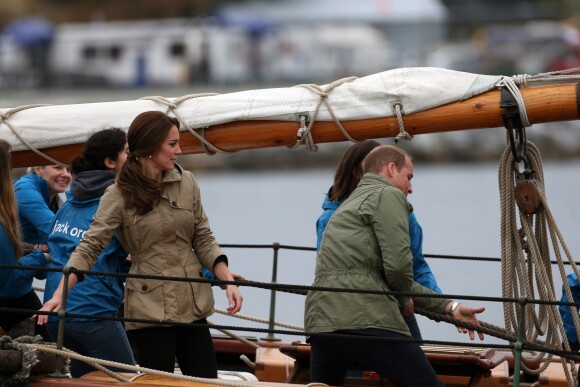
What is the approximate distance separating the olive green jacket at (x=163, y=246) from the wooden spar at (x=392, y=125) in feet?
2.41

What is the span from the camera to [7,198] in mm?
6570

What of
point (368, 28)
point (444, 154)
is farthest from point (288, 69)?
point (444, 154)

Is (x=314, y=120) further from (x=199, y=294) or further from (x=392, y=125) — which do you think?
(x=199, y=294)

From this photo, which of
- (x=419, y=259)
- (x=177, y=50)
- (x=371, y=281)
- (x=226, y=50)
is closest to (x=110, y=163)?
(x=371, y=281)

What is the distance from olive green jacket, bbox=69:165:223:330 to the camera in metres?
6.12

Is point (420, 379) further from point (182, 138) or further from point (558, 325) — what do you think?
point (182, 138)

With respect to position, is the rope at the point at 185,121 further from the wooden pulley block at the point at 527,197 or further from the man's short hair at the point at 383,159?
the wooden pulley block at the point at 527,197

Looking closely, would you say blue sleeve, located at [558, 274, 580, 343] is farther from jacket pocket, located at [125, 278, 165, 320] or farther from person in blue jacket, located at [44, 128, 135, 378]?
person in blue jacket, located at [44, 128, 135, 378]

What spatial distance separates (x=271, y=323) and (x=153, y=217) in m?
2.04

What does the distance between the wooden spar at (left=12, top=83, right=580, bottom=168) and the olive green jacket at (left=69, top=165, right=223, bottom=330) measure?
2.41ft

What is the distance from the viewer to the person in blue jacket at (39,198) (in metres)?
7.27

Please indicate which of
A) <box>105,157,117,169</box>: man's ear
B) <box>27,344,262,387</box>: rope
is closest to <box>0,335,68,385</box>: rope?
<box>27,344,262,387</box>: rope

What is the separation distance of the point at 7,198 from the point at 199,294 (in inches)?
43.3

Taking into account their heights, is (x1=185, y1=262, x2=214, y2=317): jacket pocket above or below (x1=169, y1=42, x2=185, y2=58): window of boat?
below
